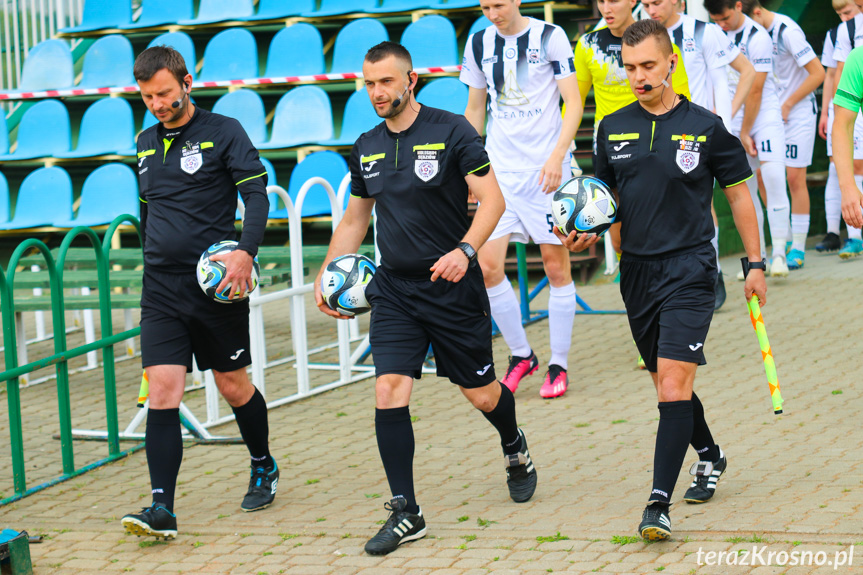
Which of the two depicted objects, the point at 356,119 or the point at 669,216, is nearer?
the point at 669,216

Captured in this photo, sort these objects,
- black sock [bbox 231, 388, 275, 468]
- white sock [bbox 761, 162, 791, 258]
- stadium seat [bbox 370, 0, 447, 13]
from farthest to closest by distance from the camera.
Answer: stadium seat [bbox 370, 0, 447, 13] < white sock [bbox 761, 162, 791, 258] < black sock [bbox 231, 388, 275, 468]

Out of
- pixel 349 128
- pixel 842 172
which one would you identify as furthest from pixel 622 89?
pixel 349 128

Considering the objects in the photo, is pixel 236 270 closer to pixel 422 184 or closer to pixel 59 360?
pixel 422 184

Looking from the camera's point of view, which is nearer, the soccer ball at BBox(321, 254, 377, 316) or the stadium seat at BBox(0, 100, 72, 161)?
the soccer ball at BBox(321, 254, 377, 316)

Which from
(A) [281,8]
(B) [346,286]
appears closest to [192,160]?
(B) [346,286]

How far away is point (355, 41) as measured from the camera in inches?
486

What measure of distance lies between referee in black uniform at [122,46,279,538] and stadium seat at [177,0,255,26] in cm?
859

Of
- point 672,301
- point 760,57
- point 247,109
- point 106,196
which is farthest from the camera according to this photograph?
point 247,109

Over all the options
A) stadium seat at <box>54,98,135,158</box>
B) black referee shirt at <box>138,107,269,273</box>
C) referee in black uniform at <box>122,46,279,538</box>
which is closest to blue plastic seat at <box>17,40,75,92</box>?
stadium seat at <box>54,98,135,158</box>

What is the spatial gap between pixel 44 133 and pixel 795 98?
27.0ft

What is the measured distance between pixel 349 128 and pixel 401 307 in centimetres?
725

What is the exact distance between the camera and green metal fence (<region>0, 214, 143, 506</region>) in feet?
18.5

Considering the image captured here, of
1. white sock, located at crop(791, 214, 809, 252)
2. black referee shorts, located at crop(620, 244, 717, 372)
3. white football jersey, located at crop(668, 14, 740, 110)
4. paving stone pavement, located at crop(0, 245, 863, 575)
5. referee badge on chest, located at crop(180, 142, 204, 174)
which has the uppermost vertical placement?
white football jersey, located at crop(668, 14, 740, 110)

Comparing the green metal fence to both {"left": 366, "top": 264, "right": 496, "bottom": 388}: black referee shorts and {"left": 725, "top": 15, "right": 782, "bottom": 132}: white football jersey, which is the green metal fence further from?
{"left": 725, "top": 15, "right": 782, "bottom": 132}: white football jersey
